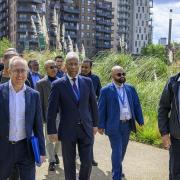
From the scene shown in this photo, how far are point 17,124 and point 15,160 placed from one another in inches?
15.1

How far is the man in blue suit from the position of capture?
6.84 m

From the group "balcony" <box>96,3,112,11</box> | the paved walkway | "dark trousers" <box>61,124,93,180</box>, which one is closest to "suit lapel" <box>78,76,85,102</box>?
"dark trousers" <box>61,124,93,180</box>

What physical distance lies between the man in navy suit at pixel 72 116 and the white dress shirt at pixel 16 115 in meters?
1.09

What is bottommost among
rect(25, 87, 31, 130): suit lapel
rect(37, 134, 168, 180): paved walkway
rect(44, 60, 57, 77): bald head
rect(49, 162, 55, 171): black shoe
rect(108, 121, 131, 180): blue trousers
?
rect(37, 134, 168, 180): paved walkway

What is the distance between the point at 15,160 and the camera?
15.8 feet

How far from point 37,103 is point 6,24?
4692 inches

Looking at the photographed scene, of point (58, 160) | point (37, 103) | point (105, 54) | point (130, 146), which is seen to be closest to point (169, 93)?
point (37, 103)

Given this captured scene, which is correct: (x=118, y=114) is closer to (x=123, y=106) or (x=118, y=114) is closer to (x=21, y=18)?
(x=123, y=106)

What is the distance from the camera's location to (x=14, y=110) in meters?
4.80

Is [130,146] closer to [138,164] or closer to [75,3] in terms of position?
[138,164]

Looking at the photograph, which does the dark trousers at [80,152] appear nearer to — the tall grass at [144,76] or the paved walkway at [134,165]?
the paved walkway at [134,165]

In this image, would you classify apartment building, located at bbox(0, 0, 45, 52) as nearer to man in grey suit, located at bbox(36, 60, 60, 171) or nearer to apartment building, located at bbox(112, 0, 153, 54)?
apartment building, located at bbox(112, 0, 153, 54)

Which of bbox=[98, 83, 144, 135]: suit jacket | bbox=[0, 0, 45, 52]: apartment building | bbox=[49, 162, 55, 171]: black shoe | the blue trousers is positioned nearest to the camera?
the blue trousers

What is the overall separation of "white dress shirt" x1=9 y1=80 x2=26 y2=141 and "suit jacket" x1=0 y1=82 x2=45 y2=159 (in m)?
0.04
